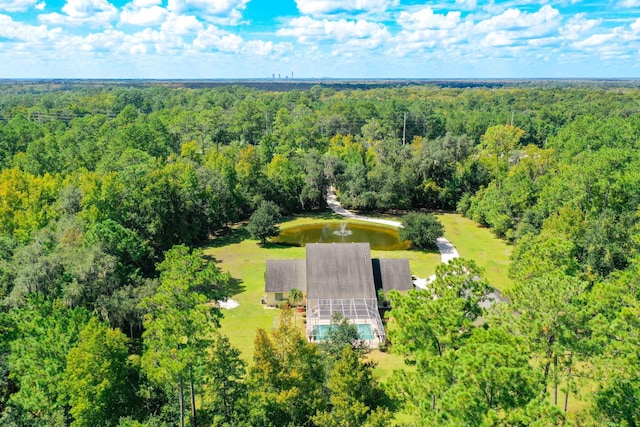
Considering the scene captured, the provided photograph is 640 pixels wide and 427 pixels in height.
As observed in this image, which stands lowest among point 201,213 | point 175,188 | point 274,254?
point 274,254

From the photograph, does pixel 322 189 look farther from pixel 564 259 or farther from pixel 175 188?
pixel 564 259

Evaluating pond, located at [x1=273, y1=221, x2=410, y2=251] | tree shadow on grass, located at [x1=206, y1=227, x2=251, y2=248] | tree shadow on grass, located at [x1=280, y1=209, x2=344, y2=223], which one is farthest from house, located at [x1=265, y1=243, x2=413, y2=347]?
tree shadow on grass, located at [x1=280, y1=209, x2=344, y2=223]

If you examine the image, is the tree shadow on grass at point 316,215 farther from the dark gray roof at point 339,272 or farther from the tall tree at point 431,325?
the tall tree at point 431,325

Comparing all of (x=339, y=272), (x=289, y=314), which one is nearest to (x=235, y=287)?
(x=339, y=272)

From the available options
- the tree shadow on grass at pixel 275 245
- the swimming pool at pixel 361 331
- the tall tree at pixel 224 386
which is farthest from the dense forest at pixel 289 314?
the tree shadow on grass at pixel 275 245

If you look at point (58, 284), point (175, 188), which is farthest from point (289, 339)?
point (175, 188)

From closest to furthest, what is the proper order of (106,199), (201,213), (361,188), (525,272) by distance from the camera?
(525,272) < (106,199) < (201,213) < (361,188)

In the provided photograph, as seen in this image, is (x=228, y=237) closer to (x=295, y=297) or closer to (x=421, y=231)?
(x=295, y=297)

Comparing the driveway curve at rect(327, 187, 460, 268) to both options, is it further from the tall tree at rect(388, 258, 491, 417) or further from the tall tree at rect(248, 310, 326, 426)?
the tall tree at rect(388, 258, 491, 417)
